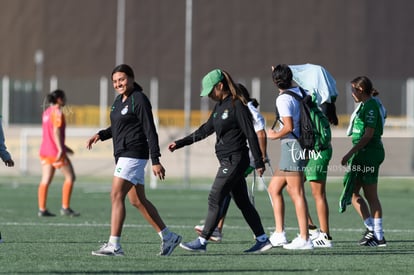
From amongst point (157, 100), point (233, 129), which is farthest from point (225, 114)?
point (157, 100)

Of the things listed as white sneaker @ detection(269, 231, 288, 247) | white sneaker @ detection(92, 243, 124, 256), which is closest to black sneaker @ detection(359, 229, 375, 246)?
white sneaker @ detection(269, 231, 288, 247)

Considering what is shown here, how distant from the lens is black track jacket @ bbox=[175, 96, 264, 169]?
1237cm

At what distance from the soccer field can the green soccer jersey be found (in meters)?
1.32

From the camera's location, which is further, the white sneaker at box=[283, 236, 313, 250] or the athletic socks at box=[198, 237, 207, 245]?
the white sneaker at box=[283, 236, 313, 250]

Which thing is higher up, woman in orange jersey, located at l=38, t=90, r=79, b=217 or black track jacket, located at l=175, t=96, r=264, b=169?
black track jacket, located at l=175, t=96, r=264, b=169

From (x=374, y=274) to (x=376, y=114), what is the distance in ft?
11.5

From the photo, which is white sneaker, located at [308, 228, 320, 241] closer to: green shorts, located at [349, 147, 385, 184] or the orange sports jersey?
green shorts, located at [349, 147, 385, 184]

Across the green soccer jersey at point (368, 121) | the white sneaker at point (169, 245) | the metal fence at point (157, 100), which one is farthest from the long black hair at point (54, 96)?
the metal fence at point (157, 100)

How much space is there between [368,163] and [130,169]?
3476 millimetres

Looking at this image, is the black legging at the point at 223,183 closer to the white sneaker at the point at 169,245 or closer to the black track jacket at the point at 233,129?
the black track jacket at the point at 233,129

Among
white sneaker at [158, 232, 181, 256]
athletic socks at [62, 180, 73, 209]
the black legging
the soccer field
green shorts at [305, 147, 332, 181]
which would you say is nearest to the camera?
the soccer field

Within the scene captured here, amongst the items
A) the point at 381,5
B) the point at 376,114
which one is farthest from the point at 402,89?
the point at 376,114

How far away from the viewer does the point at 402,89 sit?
42625 millimetres

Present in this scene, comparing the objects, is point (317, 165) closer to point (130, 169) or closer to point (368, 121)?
point (368, 121)
